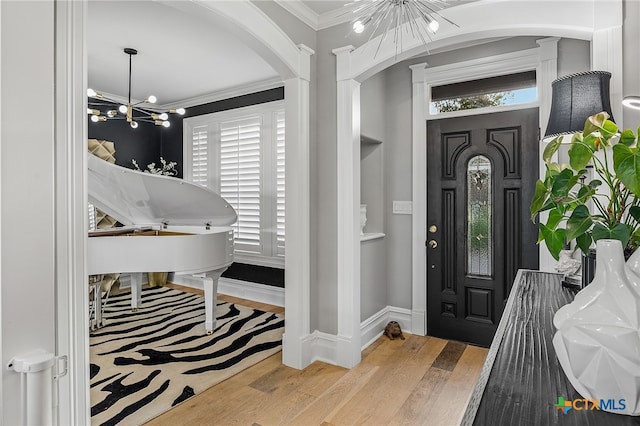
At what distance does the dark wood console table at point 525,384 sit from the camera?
0.71 meters

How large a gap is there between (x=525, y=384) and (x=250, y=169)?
14.0 ft

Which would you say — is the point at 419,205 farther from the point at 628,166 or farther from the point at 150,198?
the point at 628,166

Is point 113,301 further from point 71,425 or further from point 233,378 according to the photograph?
point 71,425

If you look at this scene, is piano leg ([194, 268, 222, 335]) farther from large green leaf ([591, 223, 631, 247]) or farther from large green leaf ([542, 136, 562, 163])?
large green leaf ([591, 223, 631, 247])

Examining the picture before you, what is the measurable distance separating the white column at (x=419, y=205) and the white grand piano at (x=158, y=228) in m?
1.73

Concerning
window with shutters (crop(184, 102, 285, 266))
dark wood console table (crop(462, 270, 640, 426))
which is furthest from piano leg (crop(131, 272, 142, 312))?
dark wood console table (crop(462, 270, 640, 426))

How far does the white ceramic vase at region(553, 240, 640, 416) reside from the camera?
0.71 m

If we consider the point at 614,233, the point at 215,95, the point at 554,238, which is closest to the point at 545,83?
the point at 554,238

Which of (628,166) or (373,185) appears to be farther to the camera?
(373,185)

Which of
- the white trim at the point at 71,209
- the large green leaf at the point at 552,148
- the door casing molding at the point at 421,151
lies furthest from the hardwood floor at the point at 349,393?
the large green leaf at the point at 552,148

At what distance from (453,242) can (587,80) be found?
197 cm

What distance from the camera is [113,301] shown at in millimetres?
4586

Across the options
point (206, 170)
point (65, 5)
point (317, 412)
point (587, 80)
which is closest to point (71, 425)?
point (317, 412)

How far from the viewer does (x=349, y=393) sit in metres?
2.47
